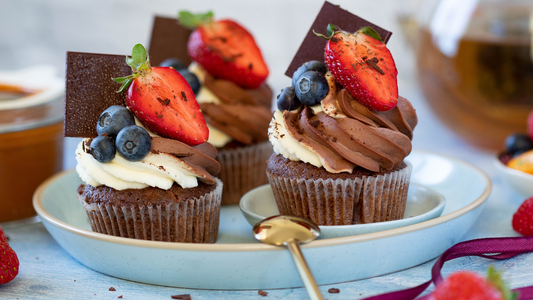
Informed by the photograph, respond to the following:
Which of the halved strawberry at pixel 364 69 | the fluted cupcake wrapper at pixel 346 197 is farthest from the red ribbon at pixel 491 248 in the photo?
the halved strawberry at pixel 364 69

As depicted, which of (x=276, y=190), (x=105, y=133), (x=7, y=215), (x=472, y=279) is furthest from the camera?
(x=7, y=215)

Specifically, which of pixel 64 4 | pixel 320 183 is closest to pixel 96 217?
pixel 320 183

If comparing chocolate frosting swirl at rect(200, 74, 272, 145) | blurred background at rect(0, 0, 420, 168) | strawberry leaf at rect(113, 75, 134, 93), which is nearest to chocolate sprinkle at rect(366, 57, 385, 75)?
chocolate frosting swirl at rect(200, 74, 272, 145)

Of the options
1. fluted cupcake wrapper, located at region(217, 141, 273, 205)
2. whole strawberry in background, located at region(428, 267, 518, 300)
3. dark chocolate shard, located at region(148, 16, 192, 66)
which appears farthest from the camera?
dark chocolate shard, located at region(148, 16, 192, 66)

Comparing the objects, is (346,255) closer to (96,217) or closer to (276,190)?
(276,190)

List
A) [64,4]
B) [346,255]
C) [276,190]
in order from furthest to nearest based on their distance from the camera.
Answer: [64,4] → [276,190] → [346,255]

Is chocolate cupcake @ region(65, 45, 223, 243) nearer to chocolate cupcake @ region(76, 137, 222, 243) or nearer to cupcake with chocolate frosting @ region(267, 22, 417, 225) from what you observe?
chocolate cupcake @ region(76, 137, 222, 243)

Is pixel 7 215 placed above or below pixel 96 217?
below

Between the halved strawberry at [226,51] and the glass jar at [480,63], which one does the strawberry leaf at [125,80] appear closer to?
the halved strawberry at [226,51]
